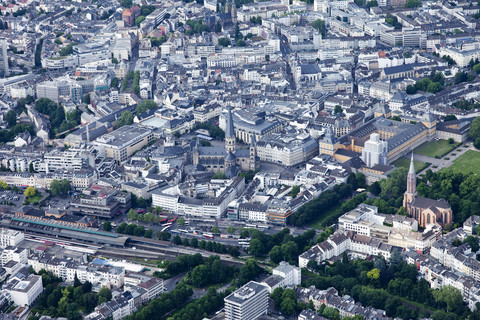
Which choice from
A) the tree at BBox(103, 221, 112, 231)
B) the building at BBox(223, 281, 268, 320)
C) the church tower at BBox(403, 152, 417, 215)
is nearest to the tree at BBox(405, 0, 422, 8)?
the church tower at BBox(403, 152, 417, 215)

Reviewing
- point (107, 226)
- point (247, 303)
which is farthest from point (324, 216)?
point (107, 226)

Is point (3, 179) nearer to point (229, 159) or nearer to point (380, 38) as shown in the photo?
point (229, 159)

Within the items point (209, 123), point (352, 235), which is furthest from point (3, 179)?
point (352, 235)

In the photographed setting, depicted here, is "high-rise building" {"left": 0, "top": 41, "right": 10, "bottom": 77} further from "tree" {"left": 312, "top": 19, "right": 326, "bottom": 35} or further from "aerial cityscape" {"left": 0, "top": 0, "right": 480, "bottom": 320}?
"tree" {"left": 312, "top": 19, "right": 326, "bottom": 35}

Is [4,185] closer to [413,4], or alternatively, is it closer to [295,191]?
[295,191]

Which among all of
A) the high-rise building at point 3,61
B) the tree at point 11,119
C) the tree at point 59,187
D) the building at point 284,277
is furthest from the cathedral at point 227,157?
the high-rise building at point 3,61

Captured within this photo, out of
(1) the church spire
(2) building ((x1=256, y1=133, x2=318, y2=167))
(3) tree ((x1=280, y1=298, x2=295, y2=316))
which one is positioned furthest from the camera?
(2) building ((x1=256, y1=133, x2=318, y2=167))
